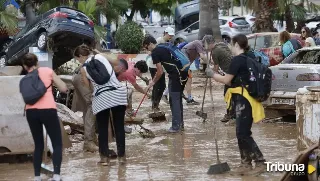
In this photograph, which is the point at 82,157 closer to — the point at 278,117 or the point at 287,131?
the point at 287,131

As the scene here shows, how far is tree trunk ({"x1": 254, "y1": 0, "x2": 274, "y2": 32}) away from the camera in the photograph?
28.6 metres

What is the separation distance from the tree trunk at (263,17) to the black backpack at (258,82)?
18.9 metres

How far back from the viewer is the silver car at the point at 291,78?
14242mm

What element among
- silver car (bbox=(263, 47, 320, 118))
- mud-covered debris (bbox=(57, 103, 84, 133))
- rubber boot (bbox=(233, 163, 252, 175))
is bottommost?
rubber boot (bbox=(233, 163, 252, 175))

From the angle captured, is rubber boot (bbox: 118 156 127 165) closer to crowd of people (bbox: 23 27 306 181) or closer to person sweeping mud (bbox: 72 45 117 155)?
crowd of people (bbox: 23 27 306 181)

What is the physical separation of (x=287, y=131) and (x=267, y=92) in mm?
4491

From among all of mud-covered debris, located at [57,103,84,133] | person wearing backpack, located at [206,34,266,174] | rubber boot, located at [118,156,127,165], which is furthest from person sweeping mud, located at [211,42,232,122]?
person wearing backpack, located at [206,34,266,174]

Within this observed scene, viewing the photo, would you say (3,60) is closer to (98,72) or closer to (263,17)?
(98,72)

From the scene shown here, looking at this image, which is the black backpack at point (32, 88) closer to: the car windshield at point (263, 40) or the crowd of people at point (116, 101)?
the crowd of people at point (116, 101)

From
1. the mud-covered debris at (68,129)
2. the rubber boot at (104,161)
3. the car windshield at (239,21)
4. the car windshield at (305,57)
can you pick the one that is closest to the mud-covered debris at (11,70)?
the mud-covered debris at (68,129)

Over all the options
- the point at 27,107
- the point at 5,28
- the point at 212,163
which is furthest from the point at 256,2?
the point at 27,107

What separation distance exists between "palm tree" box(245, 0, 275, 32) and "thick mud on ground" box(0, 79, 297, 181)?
13.7m

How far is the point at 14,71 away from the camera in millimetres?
13633

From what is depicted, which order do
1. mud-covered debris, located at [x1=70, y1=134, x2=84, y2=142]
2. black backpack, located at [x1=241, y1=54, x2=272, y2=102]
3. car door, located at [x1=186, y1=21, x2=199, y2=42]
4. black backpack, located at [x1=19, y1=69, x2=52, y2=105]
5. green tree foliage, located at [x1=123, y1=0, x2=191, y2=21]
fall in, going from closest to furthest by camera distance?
black backpack, located at [x1=19, y1=69, x2=52, y2=105]
black backpack, located at [x1=241, y1=54, x2=272, y2=102]
mud-covered debris, located at [x1=70, y1=134, x2=84, y2=142]
car door, located at [x1=186, y1=21, x2=199, y2=42]
green tree foliage, located at [x1=123, y1=0, x2=191, y2=21]
